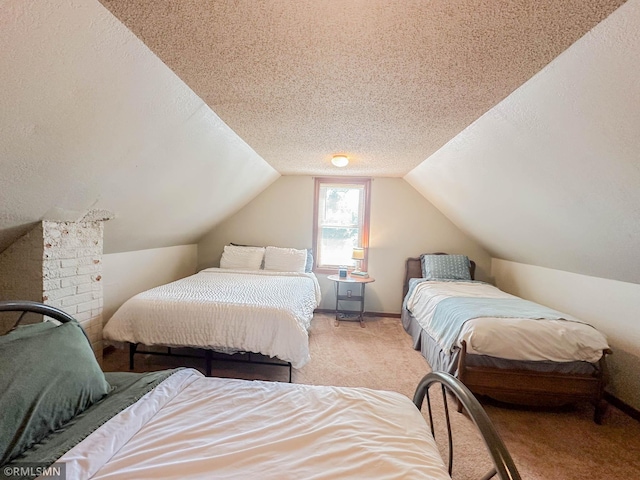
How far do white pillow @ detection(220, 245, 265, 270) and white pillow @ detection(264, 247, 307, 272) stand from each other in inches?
4.3

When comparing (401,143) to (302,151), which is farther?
(302,151)

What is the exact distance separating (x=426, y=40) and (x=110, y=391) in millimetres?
1994

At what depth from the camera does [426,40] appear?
127cm

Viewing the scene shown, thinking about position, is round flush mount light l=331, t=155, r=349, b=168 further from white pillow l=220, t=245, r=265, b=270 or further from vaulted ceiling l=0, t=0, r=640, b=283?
white pillow l=220, t=245, r=265, b=270

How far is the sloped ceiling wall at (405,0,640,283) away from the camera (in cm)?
123

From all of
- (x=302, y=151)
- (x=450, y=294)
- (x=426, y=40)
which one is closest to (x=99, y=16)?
(x=426, y=40)

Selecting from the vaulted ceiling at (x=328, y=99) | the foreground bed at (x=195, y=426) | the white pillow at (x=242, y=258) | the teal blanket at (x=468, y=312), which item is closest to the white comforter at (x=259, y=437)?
the foreground bed at (x=195, y=426)

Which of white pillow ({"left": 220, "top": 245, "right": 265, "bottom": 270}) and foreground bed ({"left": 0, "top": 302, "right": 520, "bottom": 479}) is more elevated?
white pillow ({"left": 220, "top": 245, "right": 265, "bottom": 270})

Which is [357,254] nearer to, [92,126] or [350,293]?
[350,293]

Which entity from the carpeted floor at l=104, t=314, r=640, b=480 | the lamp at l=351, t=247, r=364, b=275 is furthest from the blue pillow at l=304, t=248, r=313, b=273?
the carpeted floor at l=104, t=314, r=640, b=480

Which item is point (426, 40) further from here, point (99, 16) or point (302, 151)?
point (302, 151)

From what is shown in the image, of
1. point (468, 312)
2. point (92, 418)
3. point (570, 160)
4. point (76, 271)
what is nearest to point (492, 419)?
point (468, 312)
